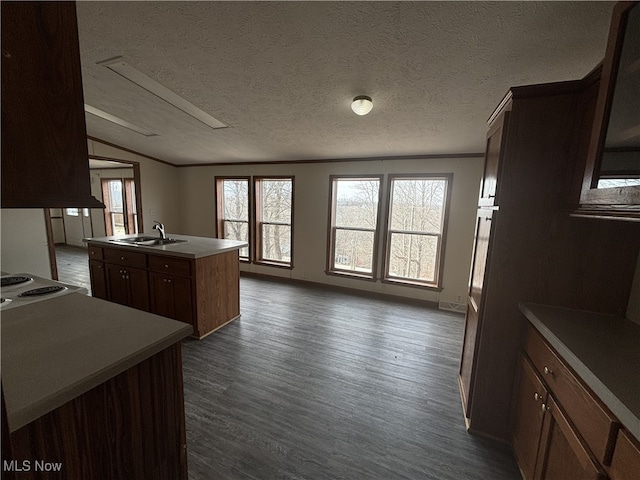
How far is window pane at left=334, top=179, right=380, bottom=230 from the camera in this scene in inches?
160

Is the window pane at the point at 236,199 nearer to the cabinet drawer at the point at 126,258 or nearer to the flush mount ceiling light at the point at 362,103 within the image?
the cabinet drawer at the point at 126,258

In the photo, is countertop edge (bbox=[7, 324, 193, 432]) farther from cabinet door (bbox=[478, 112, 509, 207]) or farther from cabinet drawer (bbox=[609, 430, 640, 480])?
cabinet door (bbox=[478, 112, 509, 207])

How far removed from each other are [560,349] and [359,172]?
3328mm

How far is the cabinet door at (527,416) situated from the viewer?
1.26 m

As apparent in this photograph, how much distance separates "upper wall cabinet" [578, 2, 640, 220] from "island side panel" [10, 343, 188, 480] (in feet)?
6.11

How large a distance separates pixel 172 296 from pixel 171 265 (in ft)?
1.10

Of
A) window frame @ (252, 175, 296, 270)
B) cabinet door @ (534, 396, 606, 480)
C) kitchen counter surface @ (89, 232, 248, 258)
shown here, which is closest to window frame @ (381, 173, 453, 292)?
window frame @ (252, 175, 296, 270)

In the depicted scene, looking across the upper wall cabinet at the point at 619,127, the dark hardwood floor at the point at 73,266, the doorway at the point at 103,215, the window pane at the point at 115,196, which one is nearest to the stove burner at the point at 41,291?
the upper wall cabinet at the point at 619,127

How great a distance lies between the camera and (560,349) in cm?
110

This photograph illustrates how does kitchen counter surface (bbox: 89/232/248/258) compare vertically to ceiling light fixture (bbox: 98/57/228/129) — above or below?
below

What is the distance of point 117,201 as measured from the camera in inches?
274

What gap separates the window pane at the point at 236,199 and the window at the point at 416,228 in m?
2.77

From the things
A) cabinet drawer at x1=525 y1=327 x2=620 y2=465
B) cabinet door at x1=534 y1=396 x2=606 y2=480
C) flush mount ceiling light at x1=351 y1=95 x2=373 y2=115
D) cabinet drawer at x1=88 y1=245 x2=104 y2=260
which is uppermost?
flush mount ceiling light at x1=351 y1=95 x2=373 y2=115

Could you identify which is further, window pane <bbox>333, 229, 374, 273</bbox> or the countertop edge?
window pane <bbox>333, 229, 374, 273</bbox>
